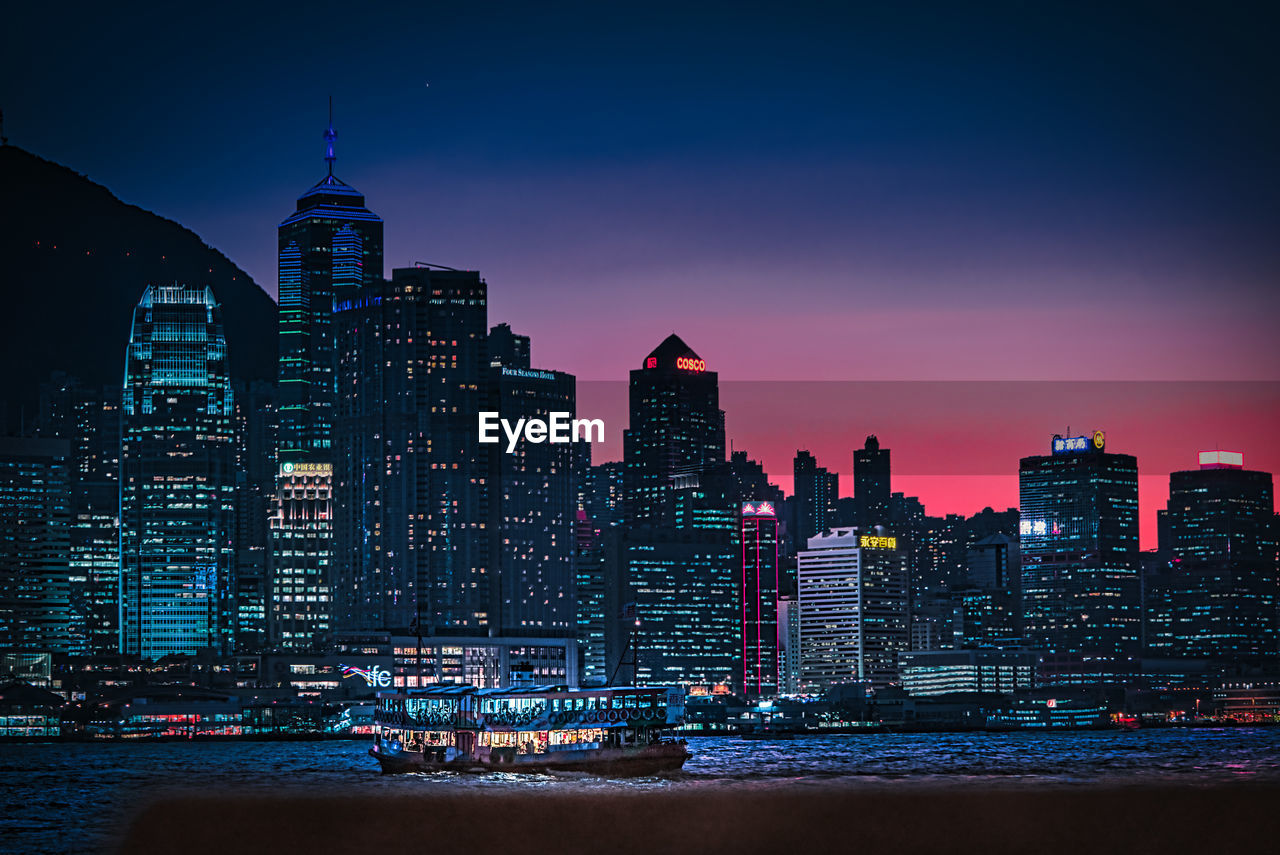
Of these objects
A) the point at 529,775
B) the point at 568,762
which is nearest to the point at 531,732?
the point at 568,762

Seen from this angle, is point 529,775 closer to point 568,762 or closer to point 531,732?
point 568,762

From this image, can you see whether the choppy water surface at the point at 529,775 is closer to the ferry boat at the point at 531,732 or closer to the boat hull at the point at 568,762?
the boat hull at the point at 568,762

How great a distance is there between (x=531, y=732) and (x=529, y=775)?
3.29m

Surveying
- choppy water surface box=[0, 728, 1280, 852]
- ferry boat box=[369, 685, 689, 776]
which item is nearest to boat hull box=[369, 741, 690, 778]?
ferry boat box=[369, 685, 689, 776]

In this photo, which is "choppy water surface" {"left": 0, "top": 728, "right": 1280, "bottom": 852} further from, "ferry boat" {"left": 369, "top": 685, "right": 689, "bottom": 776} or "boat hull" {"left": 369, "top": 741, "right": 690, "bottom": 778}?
"ferry boat" {"left": 369, "top": 685, "right": 689, "bottom": 776}

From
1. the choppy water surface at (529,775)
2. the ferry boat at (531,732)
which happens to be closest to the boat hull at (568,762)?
the ferry boat at (531,732)

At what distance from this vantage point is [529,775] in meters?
74.1

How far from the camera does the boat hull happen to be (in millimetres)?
76188

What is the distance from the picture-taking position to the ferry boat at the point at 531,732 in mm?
76938

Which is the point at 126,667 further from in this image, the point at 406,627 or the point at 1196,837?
the point at 1196,837

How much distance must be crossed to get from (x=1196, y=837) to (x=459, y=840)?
1546cm

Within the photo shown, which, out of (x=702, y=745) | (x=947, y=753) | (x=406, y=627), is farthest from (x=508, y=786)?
(x=406, y=627)

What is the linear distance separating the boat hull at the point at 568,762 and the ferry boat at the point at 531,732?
0.13ft

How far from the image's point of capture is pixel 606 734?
78375 mm
